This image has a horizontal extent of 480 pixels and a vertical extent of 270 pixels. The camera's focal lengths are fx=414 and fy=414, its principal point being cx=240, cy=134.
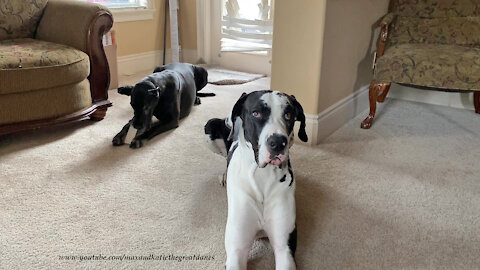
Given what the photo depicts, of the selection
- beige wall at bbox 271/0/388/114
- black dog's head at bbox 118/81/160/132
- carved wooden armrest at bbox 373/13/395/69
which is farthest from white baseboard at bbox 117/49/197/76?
carved wooden armrest at bbox 373/13/395/69

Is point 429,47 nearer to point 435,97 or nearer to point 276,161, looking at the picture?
point 435,97

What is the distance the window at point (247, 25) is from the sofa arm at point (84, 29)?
1.80 meters

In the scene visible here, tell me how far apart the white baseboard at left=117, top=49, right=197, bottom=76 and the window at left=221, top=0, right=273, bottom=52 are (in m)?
0.43

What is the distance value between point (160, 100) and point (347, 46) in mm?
1234

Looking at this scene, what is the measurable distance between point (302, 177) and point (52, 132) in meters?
1.55

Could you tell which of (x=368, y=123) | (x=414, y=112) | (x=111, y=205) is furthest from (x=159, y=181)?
(x=414, y=112)

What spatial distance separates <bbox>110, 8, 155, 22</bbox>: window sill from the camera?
3883 mm

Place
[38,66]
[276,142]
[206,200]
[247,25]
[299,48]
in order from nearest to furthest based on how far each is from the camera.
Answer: [276,142] → [206,200] → [38,66] → [299,48] → [247,25]

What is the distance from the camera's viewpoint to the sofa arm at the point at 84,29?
258cm

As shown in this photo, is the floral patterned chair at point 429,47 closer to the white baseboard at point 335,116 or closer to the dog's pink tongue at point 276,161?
the white baseboard at point 335,116

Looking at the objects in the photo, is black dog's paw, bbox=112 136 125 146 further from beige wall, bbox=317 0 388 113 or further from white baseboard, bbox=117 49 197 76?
white baseboard, bbox=117 49 197 76

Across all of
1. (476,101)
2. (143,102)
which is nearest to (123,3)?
(143,102)

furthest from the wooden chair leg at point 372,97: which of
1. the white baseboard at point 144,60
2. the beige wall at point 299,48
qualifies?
the white baseboard at point 144,60

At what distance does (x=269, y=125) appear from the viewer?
3.97ft
